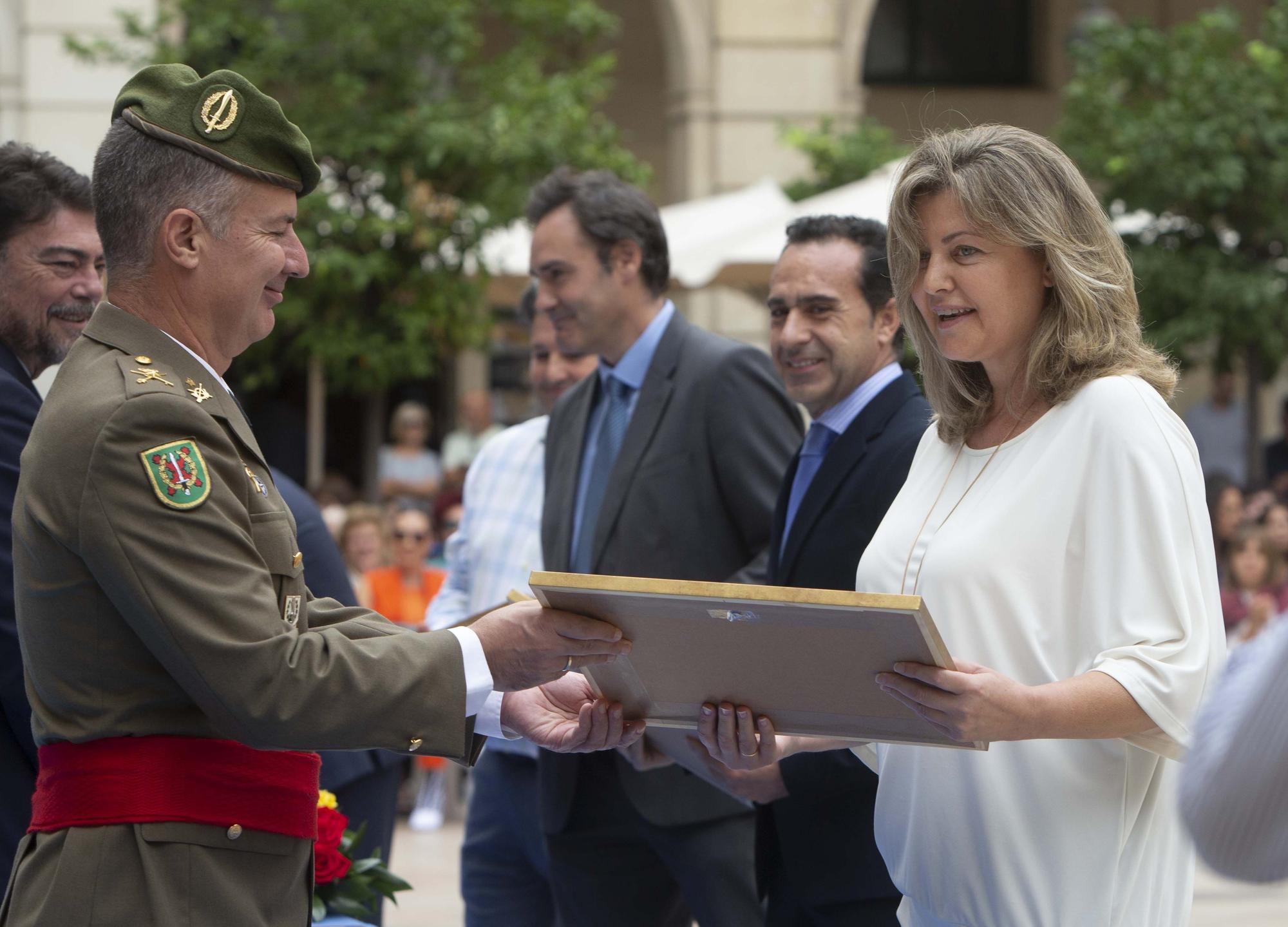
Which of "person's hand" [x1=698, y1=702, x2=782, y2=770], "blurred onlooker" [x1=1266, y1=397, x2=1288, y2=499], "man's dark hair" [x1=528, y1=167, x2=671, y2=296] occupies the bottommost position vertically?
"blurred onlooker" [x1=1266, y1=397, x2=1288, y2=499]

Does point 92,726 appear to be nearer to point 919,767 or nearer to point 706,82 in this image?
point 919,767

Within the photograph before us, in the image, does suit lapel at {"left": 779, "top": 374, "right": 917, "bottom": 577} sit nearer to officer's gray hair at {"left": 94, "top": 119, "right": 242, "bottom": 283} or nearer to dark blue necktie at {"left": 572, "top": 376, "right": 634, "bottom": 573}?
dark blue necktie at {"left": 572, "top": 376, "right": 634, "bottom": 573}

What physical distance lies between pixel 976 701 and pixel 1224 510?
857 centimetres

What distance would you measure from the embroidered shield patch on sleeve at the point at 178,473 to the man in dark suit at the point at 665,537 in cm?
183

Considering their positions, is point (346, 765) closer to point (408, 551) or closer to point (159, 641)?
point (159, 641)

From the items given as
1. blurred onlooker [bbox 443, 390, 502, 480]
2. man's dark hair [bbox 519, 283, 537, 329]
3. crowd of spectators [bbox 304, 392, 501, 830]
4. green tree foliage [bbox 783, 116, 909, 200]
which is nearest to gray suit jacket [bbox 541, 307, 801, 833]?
man's dark hair [bbox 519, 283, 537, 329]

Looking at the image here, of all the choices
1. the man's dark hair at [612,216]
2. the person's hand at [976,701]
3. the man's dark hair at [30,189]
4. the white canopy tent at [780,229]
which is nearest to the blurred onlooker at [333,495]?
the white canopy tent at [780,229]

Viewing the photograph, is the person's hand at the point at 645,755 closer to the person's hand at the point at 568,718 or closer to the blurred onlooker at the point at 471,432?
the person's hand at the point at 568,718

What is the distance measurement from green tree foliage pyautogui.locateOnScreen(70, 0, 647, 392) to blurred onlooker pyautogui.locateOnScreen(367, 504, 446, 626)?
7.01 ft

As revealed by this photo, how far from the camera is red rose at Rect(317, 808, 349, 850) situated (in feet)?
11.8

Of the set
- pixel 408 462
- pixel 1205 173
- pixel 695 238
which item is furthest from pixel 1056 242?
pixel 408 462

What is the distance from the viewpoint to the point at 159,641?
2219 mm

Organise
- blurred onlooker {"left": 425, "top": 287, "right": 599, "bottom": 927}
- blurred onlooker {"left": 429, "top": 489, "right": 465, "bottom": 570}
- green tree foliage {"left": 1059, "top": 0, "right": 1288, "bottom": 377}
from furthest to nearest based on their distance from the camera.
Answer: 1. green tree foliage {"left": 1059, "top": 0, "right": 1288, "bottom": 377}
2. blurred onlooker {"left": 429, "top": 489, "right": 465, "bottom": 570}
3. blurred onlooker {"left": 425, "top": 287, "right": 599, "bottom": 927}

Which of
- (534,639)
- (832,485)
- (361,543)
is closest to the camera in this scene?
(534,639)
